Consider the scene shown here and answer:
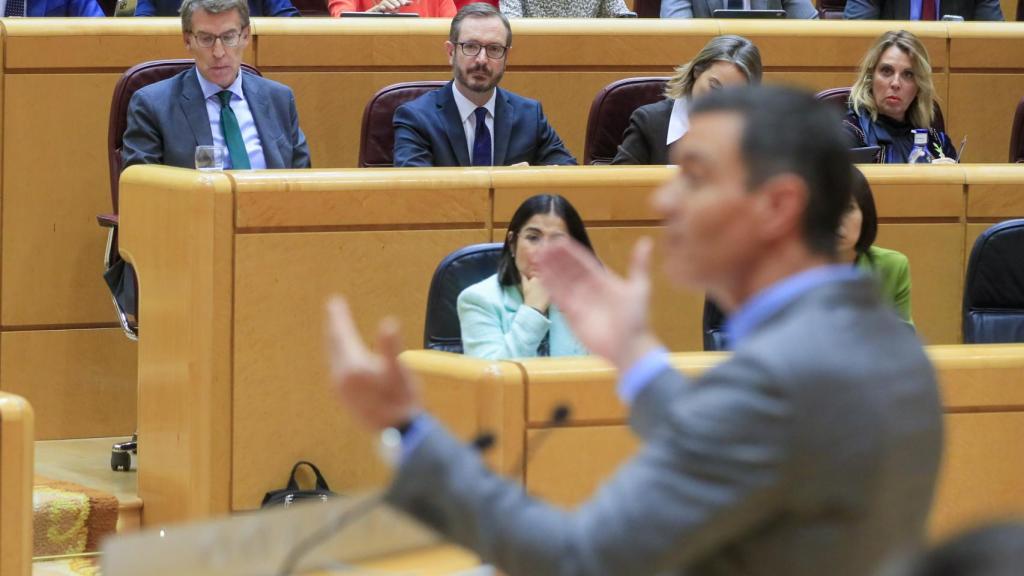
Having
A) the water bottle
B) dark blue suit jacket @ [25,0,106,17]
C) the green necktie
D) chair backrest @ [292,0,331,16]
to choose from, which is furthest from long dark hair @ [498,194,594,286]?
chair backrest @ [292,0,331,16]

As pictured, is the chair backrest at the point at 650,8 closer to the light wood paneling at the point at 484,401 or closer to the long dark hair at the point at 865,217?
the long dark hair at the point at 865,217

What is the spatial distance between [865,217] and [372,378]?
8.55 ft

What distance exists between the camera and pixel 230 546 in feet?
3.86

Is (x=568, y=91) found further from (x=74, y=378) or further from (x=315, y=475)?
(x=315, y=475)

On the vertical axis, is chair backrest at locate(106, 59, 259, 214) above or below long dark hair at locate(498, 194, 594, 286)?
above

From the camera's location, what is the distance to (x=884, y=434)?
106 centimetres

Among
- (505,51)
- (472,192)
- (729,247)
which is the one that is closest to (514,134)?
(505,51)

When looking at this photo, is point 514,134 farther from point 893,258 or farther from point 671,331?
point 893,258

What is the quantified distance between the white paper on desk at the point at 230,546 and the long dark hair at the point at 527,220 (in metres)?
2.17

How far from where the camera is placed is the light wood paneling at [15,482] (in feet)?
8.47

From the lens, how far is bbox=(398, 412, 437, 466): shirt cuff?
1.13m

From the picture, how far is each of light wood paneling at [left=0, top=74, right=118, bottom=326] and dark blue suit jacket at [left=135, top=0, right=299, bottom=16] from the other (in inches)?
29.6

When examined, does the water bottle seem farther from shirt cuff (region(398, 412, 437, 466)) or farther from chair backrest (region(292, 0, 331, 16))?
shirt cuff (region(398, 412, 437, 466))

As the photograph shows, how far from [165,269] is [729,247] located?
2602 mm
